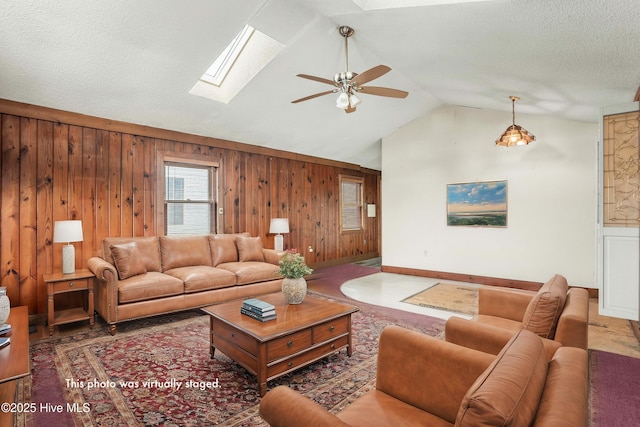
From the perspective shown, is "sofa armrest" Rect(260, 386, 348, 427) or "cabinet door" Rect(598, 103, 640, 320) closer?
"sofa armrest" Rect(260, 386, 348, 427)

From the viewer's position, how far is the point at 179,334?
3.33 meters

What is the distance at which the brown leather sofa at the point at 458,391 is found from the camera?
855 mm

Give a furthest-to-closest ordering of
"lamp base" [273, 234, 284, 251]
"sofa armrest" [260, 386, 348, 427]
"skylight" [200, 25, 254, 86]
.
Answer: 1. "lamp base" [273, 234, 284, 251]
2. "skylight" [200, 25, 254, 86]
3. "sofa armrest" [260, 386, 348, 427]

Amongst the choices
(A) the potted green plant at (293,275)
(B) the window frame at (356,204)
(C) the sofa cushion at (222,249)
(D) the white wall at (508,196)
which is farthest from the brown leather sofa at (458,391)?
(B) the window frame at (356,204)

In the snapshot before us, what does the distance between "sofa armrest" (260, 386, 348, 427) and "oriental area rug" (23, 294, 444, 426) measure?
0.91 meters

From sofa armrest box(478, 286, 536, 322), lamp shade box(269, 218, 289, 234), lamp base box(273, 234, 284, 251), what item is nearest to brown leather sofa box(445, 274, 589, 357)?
sofa armrest box(478, 286, 536, 322)

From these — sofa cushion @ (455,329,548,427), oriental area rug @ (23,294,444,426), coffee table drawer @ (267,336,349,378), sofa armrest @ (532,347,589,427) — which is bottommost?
oriental area rug @ (23,294,444,426)

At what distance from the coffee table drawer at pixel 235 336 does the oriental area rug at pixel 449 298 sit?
Answer: 279cm

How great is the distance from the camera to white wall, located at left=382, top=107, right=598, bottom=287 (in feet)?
16.2

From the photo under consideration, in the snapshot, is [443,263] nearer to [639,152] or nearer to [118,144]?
[639,152]

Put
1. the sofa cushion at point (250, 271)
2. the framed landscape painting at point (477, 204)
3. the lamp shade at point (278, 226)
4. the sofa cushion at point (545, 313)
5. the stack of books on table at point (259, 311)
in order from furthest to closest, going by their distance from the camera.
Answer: the lamp shade at point (278, 226) → the framed landscape painting at point (477, 204) → the sofa cushion at point (250, 271) → the stack of books on table at point (259, 311) → the sofa cushion at point (545, 313)

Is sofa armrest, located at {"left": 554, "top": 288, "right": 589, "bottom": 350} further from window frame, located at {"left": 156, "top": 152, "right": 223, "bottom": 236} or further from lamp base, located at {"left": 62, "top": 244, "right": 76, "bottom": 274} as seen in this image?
window frame, located at {"left": 156, "top": 152, "right": 223, "bottom": 236}

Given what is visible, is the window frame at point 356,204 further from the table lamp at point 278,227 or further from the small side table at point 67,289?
the small side table at point 67,289

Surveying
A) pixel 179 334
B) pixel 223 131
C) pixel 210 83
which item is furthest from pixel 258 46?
pixel 179 334
